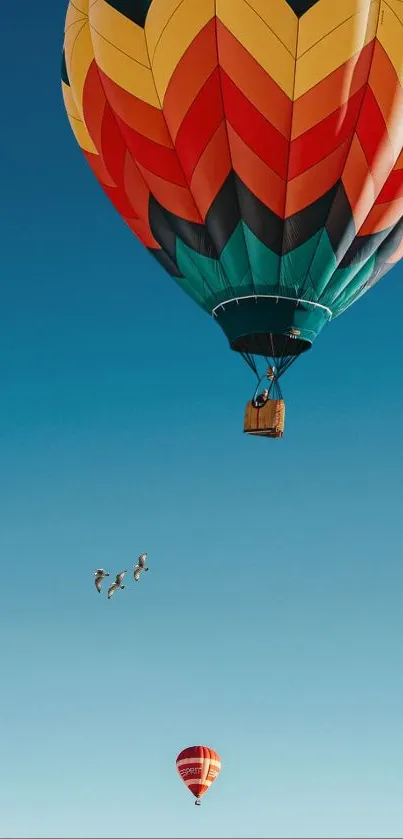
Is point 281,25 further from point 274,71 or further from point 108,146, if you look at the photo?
point 108,146

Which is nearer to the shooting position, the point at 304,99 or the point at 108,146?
the point at 304,99

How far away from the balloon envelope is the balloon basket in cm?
85

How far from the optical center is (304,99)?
23234mm

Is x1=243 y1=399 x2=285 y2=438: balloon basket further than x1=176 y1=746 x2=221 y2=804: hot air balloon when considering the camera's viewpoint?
No

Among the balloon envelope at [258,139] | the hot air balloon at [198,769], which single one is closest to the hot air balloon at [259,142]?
the balloon envelope at [258,139]

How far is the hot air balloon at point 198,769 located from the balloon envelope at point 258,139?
14.1 meters

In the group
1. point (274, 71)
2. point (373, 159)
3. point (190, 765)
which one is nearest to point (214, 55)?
point (274, 71)

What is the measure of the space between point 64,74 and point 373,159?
5.36 m

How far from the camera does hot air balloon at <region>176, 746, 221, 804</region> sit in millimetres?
36219

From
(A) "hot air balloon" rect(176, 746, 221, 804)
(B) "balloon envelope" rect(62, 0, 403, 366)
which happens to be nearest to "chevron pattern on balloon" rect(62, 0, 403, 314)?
(B) "balloon envelope" rect(62, 0, 403, 366)

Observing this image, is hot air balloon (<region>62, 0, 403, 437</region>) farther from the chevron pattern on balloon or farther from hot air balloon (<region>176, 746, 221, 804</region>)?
hot air balloon (<region>176, 746, 221, 804</region>)

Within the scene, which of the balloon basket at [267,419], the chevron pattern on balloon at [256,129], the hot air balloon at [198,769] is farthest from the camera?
the hot air balloon at [198,769]

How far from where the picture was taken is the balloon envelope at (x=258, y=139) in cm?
2305

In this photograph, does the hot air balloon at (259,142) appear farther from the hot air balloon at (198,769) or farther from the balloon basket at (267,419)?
the hot air balloon at (198,769)
